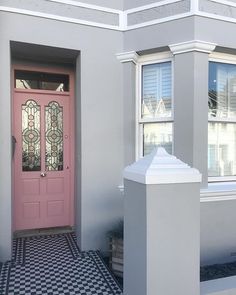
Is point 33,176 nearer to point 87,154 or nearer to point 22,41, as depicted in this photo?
point 87,154

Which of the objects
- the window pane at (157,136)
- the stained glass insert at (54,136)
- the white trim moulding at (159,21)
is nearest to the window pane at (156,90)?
the window pane at (157,136)

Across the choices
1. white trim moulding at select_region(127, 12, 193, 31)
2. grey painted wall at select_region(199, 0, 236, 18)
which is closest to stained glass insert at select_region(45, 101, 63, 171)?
white trim moulding at select_region(127, 12, 193, 31)

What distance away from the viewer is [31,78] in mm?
5133

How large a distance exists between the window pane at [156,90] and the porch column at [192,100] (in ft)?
0.85

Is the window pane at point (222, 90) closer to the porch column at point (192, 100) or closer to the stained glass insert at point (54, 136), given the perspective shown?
the porch column at point (192, 100)

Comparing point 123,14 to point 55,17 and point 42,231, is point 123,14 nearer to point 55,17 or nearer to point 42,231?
point 55,17

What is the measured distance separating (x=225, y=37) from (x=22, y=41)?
2.80 metres

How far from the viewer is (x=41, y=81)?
17.1ft

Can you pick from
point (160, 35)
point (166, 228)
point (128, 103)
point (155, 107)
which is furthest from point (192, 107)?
point (166, 228)

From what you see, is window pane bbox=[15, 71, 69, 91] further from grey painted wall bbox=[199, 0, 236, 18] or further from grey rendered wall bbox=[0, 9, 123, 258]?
grey painted wall bbox=[199, 0, 236, 18]

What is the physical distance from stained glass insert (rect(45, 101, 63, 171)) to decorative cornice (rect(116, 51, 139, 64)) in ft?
4.49

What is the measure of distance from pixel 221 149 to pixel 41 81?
10.2 feet

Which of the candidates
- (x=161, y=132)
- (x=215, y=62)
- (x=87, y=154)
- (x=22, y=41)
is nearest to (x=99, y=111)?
(x=87, y=154)

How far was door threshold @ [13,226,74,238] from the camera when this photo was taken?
510 centimetres
